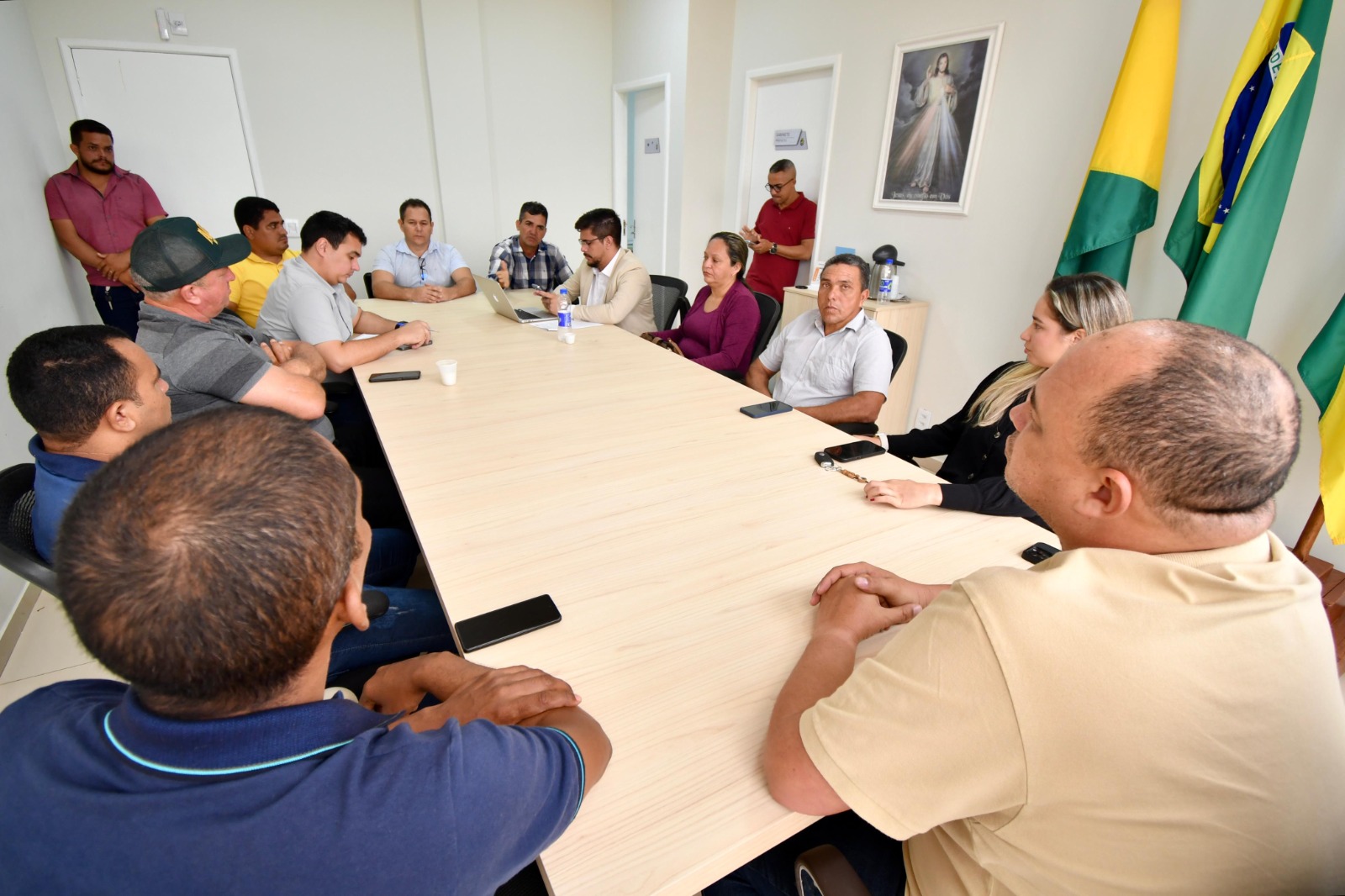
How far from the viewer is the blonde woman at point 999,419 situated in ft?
4.34

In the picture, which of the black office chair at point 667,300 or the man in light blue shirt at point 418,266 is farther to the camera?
the man in light blue shirt at point 418,266

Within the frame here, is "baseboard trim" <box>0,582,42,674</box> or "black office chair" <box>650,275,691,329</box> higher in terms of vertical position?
"black office chair" <box>650,275,691,329</box>

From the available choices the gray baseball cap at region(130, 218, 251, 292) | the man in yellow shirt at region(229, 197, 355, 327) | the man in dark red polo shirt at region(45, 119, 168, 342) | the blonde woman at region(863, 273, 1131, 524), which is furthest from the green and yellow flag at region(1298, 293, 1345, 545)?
the man in dark red polo shirt at region(45, 119, 168, 342)

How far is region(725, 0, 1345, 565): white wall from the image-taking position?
7.14 ft

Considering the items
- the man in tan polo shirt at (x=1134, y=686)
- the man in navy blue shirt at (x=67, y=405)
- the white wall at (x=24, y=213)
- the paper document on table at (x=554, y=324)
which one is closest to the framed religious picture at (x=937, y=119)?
the paper document on table at (x=554, y=324)

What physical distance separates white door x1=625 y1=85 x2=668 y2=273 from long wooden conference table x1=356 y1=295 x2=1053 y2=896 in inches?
150

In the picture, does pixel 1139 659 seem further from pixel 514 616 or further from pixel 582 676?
pixel 514 616

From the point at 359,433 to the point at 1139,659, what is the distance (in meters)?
2.63

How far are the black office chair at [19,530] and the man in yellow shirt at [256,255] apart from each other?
1900 millimetres

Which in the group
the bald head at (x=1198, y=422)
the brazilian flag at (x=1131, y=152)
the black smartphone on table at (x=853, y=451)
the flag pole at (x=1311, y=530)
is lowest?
the flag pole at (x=1311, y=530)

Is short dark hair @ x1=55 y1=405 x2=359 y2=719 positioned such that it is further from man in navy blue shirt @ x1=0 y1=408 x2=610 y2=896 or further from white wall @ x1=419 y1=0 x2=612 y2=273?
white wall @ x1=419 y1=0 x2=612 y2=273

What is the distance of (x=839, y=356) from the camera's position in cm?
243

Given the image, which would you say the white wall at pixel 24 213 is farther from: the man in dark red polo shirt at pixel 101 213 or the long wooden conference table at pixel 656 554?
the long wooden conference table at pixel 656 554

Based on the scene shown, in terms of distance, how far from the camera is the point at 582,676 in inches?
33.7
